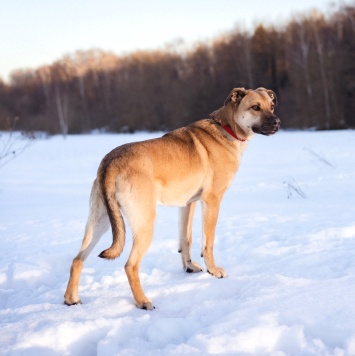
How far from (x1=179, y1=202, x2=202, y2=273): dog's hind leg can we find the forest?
4.28m

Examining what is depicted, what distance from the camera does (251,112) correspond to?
4.68 metres

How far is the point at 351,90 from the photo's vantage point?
28984 mm

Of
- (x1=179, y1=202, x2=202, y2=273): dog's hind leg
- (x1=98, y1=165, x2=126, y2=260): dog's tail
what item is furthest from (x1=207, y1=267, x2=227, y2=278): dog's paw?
(x1=98, y1=165, x2=126, y2=260): dog's tail

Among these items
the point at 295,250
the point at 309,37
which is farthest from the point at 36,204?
the point at 309,37

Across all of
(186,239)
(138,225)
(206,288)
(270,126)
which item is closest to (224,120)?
(270,126)

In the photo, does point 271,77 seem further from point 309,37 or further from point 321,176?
point 321,176

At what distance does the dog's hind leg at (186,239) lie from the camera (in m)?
4.50

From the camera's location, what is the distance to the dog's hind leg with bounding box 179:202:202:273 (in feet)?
14.8

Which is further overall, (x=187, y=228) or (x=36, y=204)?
(x=36, y=204)

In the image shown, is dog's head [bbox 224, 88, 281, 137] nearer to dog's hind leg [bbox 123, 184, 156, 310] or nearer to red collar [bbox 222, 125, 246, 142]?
red collar [bbox 222, 125, 246, 142]

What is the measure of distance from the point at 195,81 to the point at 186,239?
137 ft

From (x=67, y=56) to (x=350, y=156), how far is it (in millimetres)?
61006

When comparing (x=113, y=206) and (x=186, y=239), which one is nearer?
(x=113, y=206)

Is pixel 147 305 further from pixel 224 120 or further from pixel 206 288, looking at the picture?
pixel 224 120
